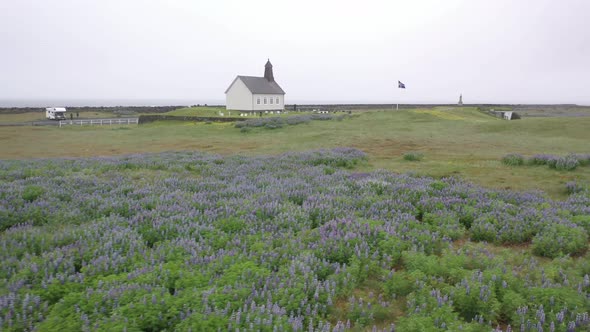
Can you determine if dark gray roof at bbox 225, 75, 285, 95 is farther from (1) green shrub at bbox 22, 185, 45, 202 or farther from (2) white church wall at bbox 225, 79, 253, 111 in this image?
(1) green shrub at bbox 22, 185, 45, 202

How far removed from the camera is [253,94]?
250 feet

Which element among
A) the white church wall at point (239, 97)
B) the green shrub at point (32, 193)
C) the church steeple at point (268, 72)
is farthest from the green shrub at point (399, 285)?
the church steeple at point (268, 72)

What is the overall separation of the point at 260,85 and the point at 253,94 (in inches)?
173

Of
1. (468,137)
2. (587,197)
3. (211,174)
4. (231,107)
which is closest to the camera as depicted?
(587,197)

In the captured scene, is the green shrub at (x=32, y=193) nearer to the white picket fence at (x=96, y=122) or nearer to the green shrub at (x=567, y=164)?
the green shrub at (x=567, y=164)

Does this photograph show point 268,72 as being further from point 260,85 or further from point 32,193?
point 32,193

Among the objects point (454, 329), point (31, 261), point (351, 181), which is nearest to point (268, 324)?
point (454, 329)

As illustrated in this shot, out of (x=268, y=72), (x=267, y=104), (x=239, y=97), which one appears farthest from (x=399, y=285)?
(x=268, y=72)

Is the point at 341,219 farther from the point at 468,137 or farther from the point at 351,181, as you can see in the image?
the point at 468,137

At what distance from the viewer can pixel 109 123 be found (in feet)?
192

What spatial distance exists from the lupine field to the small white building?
67518 millimetres

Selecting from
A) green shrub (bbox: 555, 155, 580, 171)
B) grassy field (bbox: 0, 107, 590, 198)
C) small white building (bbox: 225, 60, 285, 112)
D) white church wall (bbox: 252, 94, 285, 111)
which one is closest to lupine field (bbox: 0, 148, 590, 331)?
grassy field (bbox: 0, 107, 590, 198)

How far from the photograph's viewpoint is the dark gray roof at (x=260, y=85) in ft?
252

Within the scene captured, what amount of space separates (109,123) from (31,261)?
59.0m
